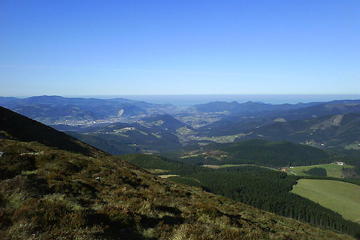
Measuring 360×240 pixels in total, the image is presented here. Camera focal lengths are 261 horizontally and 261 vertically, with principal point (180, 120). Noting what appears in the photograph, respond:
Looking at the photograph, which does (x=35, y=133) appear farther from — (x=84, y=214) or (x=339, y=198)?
(x=339, y=198)

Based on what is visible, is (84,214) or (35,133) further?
(35,133)

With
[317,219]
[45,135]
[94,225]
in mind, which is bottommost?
[317,219]

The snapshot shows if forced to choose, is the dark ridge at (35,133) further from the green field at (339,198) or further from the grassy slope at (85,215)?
the green field at (339,198)

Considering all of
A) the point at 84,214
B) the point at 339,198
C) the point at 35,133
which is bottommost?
the point at 339,198

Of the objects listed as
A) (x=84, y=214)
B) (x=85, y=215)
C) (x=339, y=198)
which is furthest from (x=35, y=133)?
(x=339, y=198)

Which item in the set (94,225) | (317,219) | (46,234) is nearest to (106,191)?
(94,225)

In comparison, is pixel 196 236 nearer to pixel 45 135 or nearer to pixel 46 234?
pixel 46 234

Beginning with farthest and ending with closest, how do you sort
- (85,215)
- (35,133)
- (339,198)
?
(339,198), (35,133), (85,215)

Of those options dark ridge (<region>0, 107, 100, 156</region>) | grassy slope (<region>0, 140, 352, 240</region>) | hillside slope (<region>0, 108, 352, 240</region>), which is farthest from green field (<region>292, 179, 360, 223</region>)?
grassy slope (<region>0, 140, 352, 240</region>)

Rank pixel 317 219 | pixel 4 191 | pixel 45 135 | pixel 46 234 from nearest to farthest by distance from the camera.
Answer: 1. pixel 46 234
2. pixel 4 191
3. pixel 45 135
4. pixel 317 219

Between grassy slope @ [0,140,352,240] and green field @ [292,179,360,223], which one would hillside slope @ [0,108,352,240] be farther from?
green field @ [292,179,360,223]

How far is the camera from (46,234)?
8.72 meters

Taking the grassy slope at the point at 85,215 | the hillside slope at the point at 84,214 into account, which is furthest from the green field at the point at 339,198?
the grassy slope at the point at 85,215

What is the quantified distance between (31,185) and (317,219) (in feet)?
561
